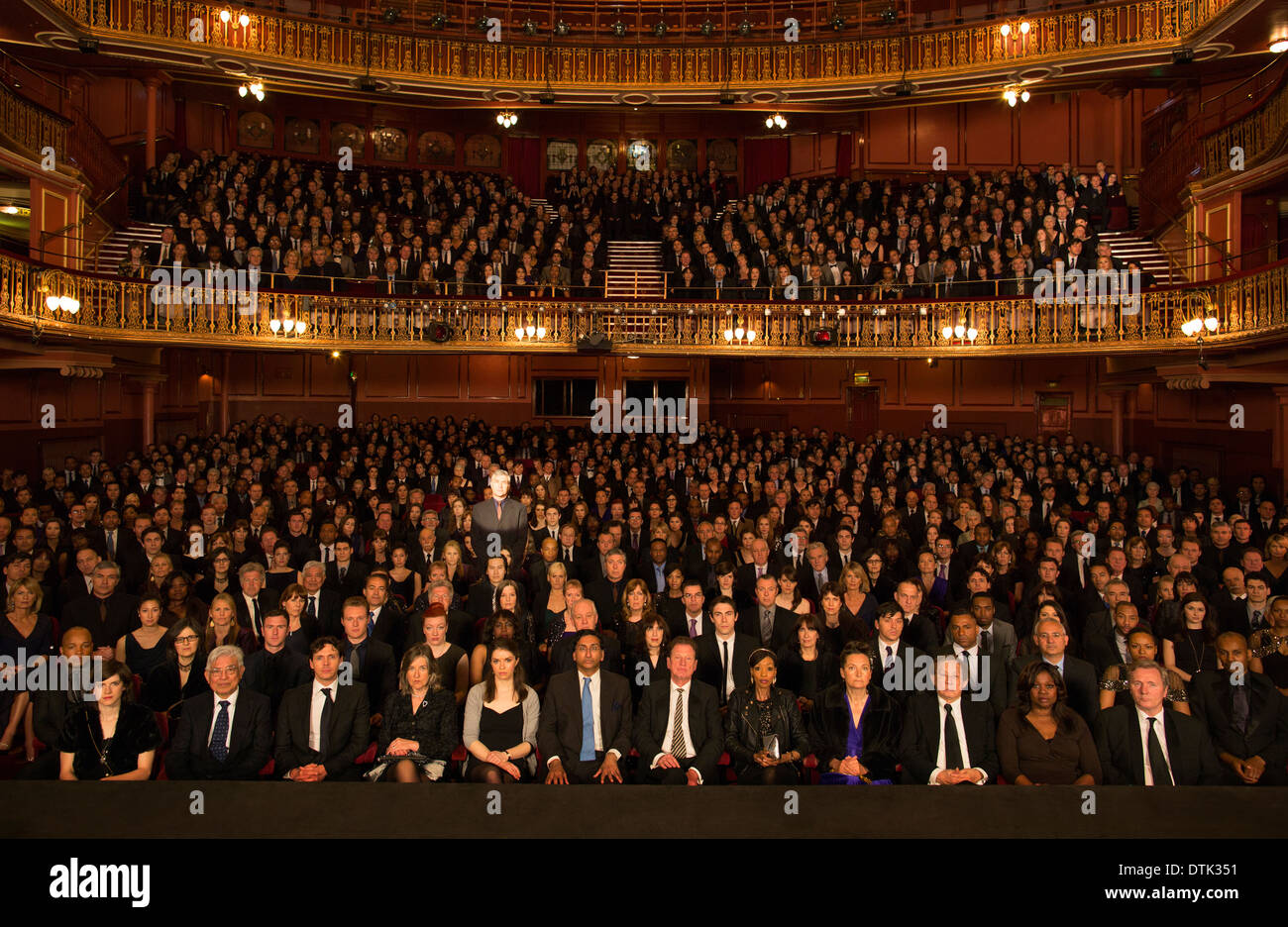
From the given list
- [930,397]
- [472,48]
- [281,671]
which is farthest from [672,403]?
[281,671]

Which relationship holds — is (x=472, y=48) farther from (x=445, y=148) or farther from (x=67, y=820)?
(x=67, y=820)

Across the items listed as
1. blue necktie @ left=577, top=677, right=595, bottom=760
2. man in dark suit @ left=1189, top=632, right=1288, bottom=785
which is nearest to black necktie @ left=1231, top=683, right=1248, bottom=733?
man in dark suit @ left=1189, top=632, right=1288, bottom=785

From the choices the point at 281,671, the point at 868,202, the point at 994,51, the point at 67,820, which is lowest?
the point at 67,820

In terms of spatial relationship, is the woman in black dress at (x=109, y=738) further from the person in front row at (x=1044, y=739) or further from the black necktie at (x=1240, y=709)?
the black necktie at (x=1240, y=709)

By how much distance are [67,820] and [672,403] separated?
1755 cm

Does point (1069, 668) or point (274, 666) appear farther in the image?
point (274, 666)

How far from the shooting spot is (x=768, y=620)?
19.6ft

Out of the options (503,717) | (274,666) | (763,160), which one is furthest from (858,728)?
(763,160)

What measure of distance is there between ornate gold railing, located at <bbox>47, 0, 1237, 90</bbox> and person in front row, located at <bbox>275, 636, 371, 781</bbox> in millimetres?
15548

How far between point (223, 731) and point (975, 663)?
4.01 meters

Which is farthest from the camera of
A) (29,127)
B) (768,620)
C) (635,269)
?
(635,269)

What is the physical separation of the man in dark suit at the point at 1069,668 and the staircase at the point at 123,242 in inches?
599

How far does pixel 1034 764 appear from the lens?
13.5 ft

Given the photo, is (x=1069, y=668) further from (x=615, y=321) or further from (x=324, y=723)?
(x=615, y=321)
